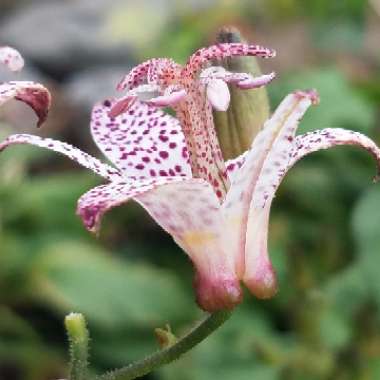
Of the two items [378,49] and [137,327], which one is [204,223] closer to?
[137,327]

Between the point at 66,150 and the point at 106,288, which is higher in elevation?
the point at 66,150

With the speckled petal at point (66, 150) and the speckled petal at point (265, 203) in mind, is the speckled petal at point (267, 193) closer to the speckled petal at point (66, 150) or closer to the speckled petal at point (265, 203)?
the speckled petal at point (265, 203)

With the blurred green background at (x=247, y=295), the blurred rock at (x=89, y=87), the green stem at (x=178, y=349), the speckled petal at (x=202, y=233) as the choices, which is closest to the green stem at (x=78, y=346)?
the green stem at (x=178, y=349)

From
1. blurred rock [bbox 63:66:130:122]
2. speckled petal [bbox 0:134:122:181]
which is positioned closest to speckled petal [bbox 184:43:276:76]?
speckled petal [bbox 0:134:122:181]

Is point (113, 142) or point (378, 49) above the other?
point (113, 142)

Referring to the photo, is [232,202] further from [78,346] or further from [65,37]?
[65,37]

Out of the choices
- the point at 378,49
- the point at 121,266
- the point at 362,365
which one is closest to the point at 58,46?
the point at 378,49

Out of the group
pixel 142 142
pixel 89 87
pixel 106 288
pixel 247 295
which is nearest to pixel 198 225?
pixel 142 142
